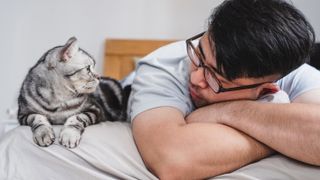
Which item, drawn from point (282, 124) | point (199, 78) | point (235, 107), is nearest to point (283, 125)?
point (282, 124)

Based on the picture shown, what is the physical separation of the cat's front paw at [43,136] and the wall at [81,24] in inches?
49.6

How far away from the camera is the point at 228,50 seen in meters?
0.72

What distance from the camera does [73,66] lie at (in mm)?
879

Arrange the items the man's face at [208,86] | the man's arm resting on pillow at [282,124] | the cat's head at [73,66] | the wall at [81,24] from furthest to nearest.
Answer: the wall at [81,24] → the cat's head at [73,66] → the man's face at [208,86] → the man's arm resting on pillow at [282,124]

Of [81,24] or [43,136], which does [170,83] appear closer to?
[43,136]

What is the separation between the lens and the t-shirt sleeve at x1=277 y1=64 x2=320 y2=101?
851 mm

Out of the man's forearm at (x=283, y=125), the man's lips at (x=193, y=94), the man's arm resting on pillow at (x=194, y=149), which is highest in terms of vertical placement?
the man's forearm at (x=283, y=125)

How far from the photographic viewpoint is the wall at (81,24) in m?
1.92

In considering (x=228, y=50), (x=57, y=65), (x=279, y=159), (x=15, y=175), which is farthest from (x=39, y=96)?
(x=279, y=159)

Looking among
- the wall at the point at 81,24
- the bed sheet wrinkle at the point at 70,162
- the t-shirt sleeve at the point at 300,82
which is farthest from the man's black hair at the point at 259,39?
the wall at the point at 81,24

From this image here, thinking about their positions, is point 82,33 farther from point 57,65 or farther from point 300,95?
point 300,95

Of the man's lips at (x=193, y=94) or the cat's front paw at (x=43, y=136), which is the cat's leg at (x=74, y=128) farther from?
the man's lips at (x=193, y=94)

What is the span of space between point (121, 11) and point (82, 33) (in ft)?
0.85

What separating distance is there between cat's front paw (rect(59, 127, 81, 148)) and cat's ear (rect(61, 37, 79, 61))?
0.66 feet
